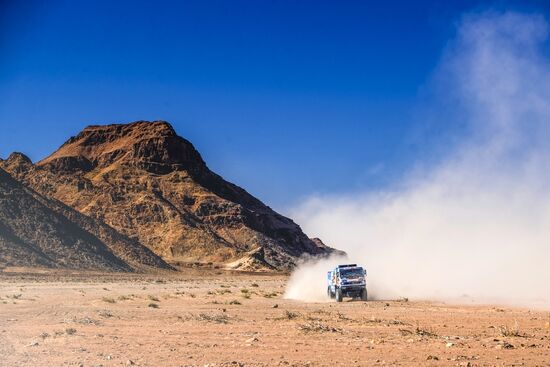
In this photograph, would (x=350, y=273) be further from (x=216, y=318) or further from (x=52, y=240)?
(x=52, y=240)

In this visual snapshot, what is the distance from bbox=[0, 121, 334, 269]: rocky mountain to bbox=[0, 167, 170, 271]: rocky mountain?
12.9 metres

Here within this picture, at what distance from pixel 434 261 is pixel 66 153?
122426mm

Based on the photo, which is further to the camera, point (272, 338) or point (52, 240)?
point (52, 240)

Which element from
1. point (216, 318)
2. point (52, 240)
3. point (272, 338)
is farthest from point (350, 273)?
point (52, 240)

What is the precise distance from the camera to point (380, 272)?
61.9 metres

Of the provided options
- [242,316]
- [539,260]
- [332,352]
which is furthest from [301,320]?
[539,260]

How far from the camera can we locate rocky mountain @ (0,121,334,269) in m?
130

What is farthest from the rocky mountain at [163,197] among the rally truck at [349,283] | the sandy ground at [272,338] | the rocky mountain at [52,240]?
the sandy ground at [272,338]

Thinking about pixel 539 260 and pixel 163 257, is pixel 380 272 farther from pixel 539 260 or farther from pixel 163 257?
pixel 163 257

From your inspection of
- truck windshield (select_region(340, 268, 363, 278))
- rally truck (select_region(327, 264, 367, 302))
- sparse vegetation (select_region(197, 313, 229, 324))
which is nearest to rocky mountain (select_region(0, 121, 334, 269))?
rally truck (select_region(327, 264, 367, 302))

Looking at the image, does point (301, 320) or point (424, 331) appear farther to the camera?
point (301, 320)

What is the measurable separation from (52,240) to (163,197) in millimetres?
Answer: 45702

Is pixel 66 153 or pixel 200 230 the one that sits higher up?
pixel 66 153

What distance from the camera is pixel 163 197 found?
143 metres
